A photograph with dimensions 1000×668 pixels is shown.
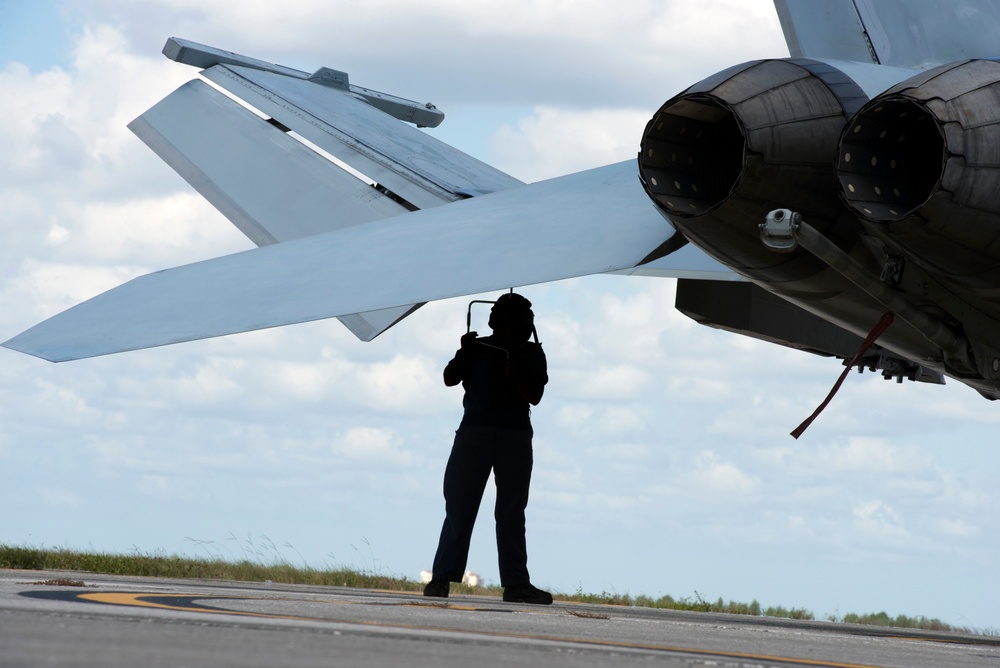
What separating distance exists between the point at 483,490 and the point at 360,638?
15.1 feet

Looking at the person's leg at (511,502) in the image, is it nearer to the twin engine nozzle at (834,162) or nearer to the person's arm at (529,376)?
the person's arm at (529,376)

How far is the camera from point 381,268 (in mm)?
7234

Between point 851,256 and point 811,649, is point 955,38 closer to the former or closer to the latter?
point 851,256

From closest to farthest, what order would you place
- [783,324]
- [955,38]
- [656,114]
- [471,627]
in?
1. [471,627]
2. [656,114]
3. [955,38]
4. [783,324]

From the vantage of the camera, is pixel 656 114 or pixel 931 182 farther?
pixel 656 114

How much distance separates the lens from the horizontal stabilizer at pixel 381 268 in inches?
267

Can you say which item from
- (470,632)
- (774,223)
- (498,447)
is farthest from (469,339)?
(470,632)

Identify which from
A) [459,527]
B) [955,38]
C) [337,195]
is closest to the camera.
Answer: [955,38]

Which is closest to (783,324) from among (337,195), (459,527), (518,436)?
(518,436)

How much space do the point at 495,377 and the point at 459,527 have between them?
3.49 feet

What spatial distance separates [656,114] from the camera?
661cm

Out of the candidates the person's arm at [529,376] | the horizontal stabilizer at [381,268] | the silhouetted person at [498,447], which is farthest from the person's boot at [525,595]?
the horizontal stabilizer at [381,268]

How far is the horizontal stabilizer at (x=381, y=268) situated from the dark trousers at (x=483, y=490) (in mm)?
1765

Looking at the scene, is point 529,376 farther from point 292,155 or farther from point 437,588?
point 292,155
